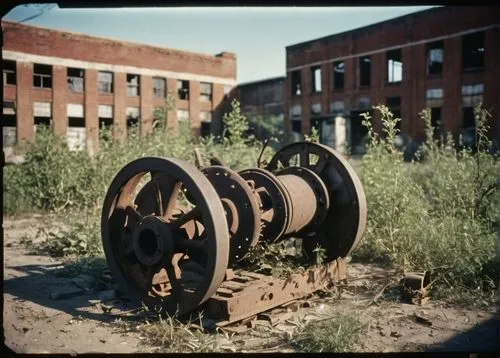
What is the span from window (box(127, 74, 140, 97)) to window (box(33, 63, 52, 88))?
5164mm

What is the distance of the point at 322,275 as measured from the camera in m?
Answer: 4.53

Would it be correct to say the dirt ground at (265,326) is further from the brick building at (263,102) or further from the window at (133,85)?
the brick building at (263,102)

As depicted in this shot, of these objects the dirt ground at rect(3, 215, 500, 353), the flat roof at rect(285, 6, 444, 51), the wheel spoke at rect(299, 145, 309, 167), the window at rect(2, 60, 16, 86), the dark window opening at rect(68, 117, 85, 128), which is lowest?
the dirt ground at rect(3, 215, 500, 353)

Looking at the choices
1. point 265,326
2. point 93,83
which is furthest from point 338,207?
point 93,83

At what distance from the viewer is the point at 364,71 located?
2681 centimetres

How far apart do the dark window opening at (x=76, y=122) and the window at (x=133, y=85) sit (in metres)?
3.90

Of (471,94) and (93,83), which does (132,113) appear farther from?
(471,94)

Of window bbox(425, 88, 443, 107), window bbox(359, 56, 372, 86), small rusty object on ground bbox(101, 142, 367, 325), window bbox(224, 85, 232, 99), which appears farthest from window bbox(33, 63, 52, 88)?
small rusty object on ground bbox(101, 142, 367, 325)

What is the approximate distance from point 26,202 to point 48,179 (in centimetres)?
77

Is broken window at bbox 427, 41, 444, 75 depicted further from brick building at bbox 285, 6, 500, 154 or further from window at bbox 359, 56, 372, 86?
window at bbox 359, 56, 372, 86

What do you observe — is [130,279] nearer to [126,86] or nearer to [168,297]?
[168,297]

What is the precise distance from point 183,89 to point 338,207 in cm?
2761

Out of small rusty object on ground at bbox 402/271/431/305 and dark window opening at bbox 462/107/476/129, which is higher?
dark window opening at bbox 462/107/476/129

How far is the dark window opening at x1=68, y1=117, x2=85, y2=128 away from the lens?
85.8 ft
